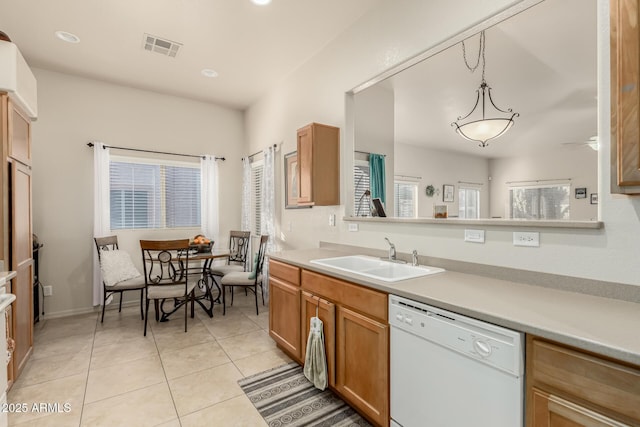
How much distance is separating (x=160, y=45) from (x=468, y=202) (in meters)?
3.40

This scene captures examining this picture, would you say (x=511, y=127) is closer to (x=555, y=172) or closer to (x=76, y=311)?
(x=555, y=172)

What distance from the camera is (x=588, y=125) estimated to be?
4.77ft

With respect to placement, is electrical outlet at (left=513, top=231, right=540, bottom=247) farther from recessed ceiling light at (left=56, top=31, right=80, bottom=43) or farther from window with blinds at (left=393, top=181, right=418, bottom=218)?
recessed ceiling light at (left=56, top=31, right=80, bottom=43)

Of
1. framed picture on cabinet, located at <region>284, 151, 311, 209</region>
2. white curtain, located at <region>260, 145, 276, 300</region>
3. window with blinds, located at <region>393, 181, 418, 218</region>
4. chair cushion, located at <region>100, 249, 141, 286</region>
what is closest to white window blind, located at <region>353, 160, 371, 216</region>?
window with blinds, located at <region>393, 181, 418, 218</region>

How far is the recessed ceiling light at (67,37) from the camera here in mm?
3018

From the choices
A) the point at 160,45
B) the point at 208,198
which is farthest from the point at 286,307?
the point at 160,45

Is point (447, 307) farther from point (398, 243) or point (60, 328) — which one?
point (60, 328)

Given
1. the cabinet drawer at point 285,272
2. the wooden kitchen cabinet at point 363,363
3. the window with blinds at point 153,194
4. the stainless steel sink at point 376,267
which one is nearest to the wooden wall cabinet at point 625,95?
the stainless steel sink at point 376,267

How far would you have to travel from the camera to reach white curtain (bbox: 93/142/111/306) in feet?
12.9

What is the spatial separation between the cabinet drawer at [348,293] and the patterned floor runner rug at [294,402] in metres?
0.72

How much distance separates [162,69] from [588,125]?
4191 millimetres

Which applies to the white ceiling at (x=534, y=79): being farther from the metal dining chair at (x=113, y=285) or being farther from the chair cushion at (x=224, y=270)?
the metal dining chair at (x=113, y=285)

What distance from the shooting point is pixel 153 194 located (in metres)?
4.50

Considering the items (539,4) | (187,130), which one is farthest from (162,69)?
(539,4)
